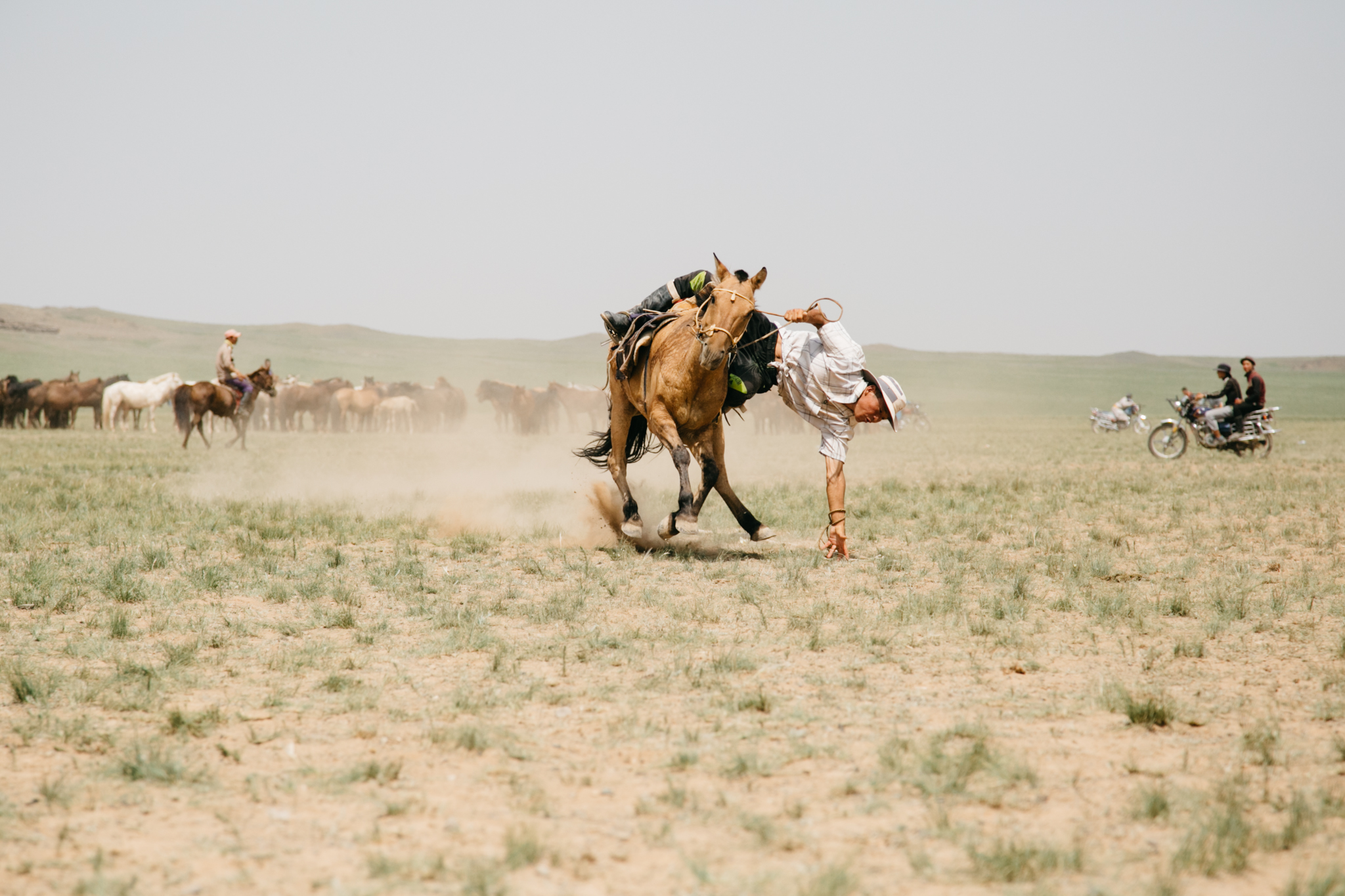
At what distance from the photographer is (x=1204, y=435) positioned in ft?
76.2

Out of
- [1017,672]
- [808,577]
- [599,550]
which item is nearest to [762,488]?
[599,550]

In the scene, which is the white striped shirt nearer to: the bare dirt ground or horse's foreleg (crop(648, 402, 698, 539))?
horse's foreleg (crop(648, 402, 698, 539))

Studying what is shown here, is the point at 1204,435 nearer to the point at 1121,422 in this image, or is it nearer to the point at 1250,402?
the point at 1250,402

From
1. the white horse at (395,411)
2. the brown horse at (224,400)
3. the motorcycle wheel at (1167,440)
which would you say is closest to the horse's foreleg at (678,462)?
the brown horse at (224,400)

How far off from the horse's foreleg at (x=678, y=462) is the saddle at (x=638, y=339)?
583mm

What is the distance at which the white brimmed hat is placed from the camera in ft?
29.8

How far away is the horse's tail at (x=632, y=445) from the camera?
34.5 ft

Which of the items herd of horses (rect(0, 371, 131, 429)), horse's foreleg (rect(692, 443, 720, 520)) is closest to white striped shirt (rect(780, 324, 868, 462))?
horse's foreleg (rect(692, 443, 720, 520))

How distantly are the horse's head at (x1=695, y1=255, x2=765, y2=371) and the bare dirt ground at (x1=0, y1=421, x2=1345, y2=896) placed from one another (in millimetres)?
1821

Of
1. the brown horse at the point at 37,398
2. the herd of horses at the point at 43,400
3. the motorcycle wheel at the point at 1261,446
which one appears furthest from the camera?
the brown horse at the point at 37,398

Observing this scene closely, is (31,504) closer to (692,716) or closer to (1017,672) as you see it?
(692,716)

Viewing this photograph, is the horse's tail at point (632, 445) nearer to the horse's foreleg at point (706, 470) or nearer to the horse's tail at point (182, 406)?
the horse's foreleg at point (706, 470)

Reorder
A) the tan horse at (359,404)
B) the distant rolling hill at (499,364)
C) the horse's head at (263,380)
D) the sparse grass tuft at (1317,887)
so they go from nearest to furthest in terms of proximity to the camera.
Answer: the sparse grass tuft at (1317,887), the horse's head at (263,380), the tan horse at (359,404), the distant rolling hill at (499,364)

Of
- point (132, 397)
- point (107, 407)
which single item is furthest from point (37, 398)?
point (132, 397)
